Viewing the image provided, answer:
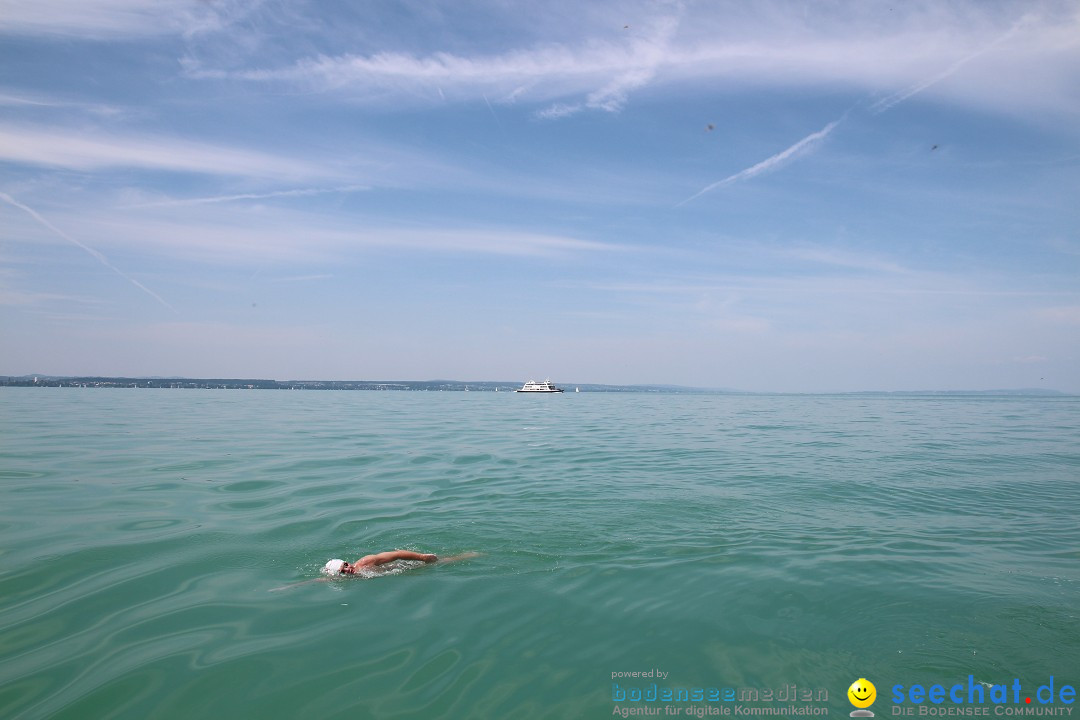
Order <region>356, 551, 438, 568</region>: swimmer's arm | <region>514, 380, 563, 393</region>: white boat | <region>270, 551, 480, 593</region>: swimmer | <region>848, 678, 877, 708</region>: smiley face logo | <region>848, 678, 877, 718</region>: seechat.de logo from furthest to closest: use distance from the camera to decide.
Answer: <region>514, 380, 563, 393</region>: white boat → <region>356, 551, 438, 568</region>: swimmer's arm → <region>270, 551, 480, 593</region>: swimmer → <region>848, 678, 877, 708</region>: smiley face logo → <region>848, 678, 877, 718</region>: seechat.de logo

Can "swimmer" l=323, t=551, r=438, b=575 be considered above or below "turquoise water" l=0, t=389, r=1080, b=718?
above

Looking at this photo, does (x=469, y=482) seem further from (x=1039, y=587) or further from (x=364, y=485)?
(x=1039, y=587)

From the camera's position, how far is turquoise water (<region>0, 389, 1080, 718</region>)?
5.66 m

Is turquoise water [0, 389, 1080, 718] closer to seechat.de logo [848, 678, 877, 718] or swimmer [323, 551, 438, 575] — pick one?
seechat.de logo [848, 678, 877, 718]

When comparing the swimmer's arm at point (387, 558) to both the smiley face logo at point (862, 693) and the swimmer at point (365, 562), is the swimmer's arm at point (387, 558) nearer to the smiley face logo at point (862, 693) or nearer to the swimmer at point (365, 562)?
the swimmer at point (365, 562)

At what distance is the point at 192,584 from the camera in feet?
26.2

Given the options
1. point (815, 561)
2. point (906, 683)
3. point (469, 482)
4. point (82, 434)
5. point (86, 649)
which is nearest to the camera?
point (906, 683)

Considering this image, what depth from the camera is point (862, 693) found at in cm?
544

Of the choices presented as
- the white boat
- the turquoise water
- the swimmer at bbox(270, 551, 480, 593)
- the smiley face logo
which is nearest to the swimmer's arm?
the swimmer at bbox(270, 551, 480, 593)

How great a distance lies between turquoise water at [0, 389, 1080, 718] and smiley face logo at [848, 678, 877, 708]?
4.9 inches

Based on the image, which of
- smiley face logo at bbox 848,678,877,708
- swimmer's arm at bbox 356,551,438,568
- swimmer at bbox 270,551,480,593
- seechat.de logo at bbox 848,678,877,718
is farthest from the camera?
swimmer's arm at bbox 356,551,438,568

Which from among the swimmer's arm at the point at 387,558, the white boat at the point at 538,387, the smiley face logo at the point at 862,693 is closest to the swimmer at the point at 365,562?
the swimmer's arm at the point at 387,558

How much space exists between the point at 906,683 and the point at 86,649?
8.85 meters

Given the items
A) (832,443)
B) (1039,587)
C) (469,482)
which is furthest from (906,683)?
(832,443)
